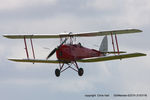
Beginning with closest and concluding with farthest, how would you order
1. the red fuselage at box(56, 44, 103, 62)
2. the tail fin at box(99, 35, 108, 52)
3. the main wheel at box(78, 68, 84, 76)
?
the red fuselage at box(56, 44, 103, 62) < the main wheel at box(78, 68, 84, 76) < the tail fin at box(99, 35, 108, 52)

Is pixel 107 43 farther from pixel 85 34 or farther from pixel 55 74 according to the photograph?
pixel 55 74

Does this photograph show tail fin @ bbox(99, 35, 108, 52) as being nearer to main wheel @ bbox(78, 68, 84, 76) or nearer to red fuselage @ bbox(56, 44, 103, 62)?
red fuselage @ bbox(56, 44, 103, 62)

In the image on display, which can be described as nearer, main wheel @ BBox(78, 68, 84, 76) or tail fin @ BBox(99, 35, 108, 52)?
main wheel @ BBox(78, 68, 84, 76)

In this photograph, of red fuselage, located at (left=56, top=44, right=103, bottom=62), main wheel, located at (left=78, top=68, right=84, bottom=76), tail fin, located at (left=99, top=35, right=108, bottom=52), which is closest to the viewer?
red fuselage, located at (left=56, top=44, right=103, bottom=62)

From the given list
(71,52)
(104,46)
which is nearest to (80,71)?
(71,52)

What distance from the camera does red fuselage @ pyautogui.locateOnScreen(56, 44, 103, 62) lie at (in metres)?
26.7

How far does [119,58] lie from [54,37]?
5.06 meters

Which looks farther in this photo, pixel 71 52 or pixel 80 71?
pixel 80 71

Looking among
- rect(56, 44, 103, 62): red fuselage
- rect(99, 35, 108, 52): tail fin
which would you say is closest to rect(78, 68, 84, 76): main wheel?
rect(56, 44, 103, 62): red fuselage

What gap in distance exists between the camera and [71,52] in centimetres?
2716

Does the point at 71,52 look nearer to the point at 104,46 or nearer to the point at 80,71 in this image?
the point at 80,71

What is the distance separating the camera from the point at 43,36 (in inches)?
1167

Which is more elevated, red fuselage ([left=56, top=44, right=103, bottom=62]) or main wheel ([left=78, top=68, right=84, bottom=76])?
red fuselage ([left=56, top=44, right=103, bottom=62])

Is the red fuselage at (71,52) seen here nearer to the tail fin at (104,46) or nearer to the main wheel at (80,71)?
the main wheel at (80,71)
